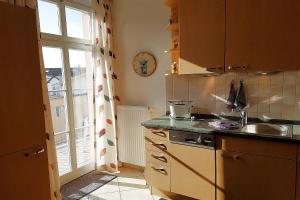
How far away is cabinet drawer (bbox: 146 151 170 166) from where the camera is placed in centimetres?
237

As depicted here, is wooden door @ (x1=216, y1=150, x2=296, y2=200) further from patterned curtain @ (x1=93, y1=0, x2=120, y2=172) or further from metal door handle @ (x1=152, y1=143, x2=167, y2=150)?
patterned curtain @ (x1=93, y1=0, x2=120, y2=172)

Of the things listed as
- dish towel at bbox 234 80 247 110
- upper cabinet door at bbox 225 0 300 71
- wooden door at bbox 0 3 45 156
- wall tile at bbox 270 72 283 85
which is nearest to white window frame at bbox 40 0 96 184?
wooden door at bbox 0 3 45 156

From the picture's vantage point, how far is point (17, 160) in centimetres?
167

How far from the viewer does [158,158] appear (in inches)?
95.2

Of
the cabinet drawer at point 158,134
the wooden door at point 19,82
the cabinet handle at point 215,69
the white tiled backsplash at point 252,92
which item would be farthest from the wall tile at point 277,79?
the wooden door at point 19,82

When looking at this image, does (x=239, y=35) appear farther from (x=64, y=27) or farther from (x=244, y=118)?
(x=64, y=27)

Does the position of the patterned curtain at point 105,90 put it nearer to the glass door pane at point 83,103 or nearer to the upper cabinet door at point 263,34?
the glass door pane at point 83,103

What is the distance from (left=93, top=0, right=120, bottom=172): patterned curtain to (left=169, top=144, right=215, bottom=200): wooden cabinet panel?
44.2 inches

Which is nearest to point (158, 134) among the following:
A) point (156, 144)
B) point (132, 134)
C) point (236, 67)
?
point (156, 144)

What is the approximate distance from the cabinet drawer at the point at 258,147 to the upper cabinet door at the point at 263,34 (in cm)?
64

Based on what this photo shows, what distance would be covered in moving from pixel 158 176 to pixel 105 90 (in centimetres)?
131

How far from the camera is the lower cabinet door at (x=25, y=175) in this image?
63.2 inches

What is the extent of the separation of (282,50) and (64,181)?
2.71 meters

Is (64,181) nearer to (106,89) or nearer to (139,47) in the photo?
(106,89)
